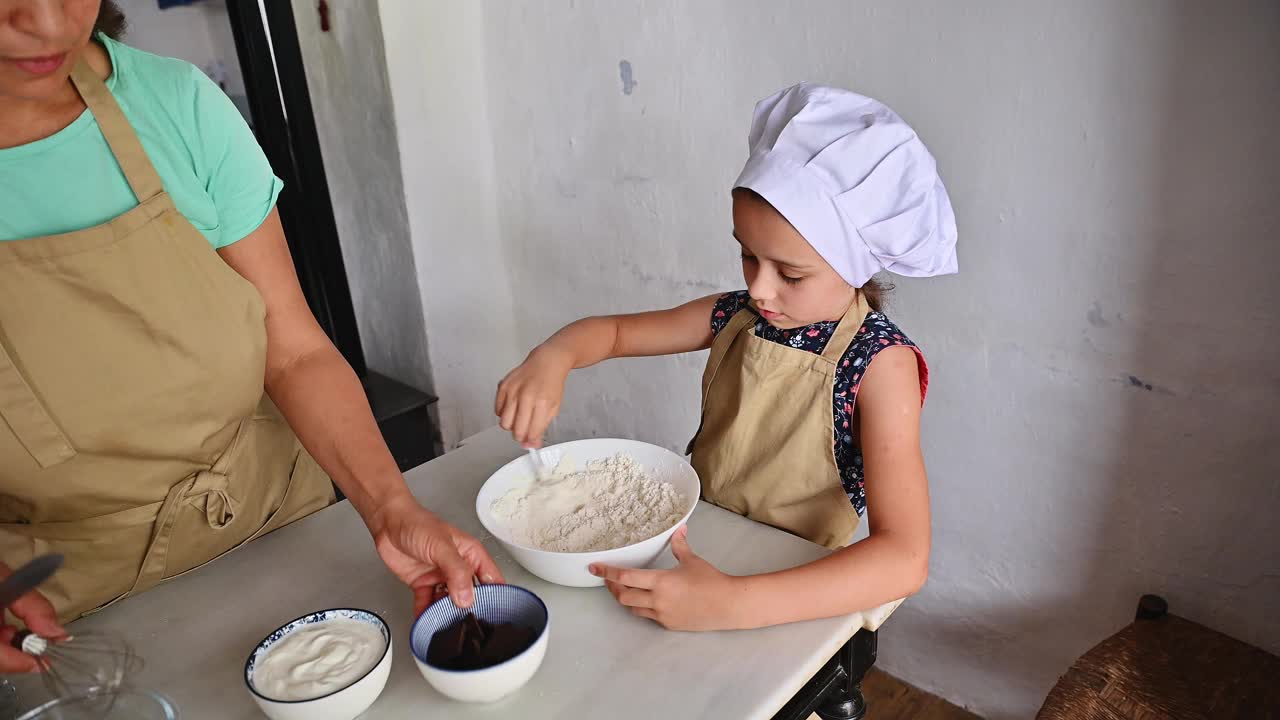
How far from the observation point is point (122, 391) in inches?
39.2

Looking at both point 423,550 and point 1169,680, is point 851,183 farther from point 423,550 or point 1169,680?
point 1169,680

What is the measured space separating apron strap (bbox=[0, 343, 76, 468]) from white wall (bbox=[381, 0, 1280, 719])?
4.45 ft

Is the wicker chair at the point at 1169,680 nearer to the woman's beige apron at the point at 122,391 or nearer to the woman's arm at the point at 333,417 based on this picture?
the woman's arm at the point at 333,417

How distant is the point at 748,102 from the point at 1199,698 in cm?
135

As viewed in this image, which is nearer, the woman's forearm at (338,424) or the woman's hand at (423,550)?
the woman's hand at (423,550)

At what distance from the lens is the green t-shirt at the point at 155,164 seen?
97cm

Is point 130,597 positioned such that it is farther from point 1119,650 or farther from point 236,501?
point 1119,650

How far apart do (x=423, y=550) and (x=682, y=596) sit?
0.31 metres

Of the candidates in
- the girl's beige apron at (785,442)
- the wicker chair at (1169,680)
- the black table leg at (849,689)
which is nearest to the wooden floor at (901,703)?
the wicker chair at (1169,680)

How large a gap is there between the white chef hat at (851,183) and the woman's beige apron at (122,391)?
2.34ft

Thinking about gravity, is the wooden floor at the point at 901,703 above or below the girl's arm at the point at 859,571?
below

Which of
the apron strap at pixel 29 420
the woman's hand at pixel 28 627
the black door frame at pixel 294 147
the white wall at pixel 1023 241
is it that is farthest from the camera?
the black door frame at pixel 294 147

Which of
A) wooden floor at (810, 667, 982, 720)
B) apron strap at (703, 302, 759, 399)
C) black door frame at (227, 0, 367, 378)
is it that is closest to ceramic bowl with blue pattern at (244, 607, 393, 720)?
apron strap at (703, 302, 759, 399)

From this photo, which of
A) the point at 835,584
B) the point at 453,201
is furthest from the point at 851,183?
the point at 453,201
